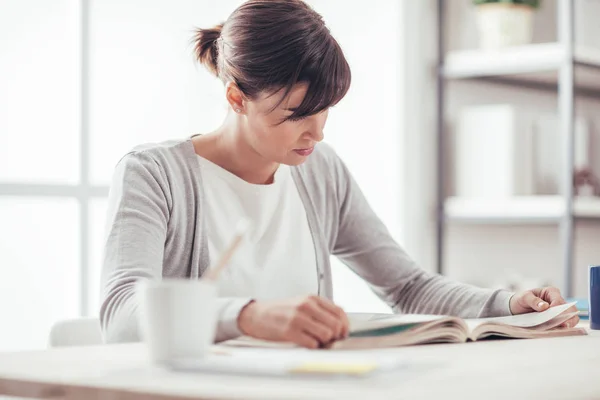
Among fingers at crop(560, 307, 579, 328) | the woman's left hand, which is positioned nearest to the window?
the woman's left hand

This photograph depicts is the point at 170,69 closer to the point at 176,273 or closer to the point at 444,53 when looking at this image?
the point at 444,53

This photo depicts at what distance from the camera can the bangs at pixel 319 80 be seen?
61.4 inches

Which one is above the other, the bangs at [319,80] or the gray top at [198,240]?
the bangs at [319,80]

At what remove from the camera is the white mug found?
2.97 feet

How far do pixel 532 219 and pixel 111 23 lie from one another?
1321 millimetres

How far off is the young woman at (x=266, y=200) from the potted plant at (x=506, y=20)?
119 cm

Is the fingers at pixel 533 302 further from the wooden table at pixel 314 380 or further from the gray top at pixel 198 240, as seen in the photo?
the wooden table at pixel 314 380

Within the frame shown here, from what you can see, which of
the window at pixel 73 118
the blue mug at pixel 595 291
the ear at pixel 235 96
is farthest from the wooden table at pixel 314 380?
the window at pixel 73 118

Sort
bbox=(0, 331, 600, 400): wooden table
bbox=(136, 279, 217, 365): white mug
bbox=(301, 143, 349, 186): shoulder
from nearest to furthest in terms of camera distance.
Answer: bbox=(0, 331, 600, 400): wooden table < bbox=(136, 279, 217, 365): white mug < bbox=(301, 143, 349, 186): shoulder

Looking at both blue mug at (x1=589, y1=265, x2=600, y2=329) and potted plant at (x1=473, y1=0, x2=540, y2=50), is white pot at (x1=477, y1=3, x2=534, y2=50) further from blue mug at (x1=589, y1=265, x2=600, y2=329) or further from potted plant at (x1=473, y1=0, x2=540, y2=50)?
blue mug at (x1=589, y1=265, x2=600, y2=329)

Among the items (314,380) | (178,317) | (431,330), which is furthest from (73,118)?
(314,380)

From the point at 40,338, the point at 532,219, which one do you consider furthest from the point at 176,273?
the point at 532,219

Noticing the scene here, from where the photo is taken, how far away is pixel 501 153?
2922 millimetres

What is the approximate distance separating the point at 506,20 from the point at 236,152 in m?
1.44
